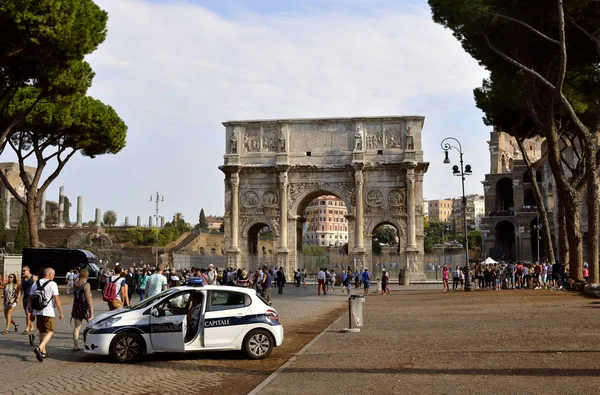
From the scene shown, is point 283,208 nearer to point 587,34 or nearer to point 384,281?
point 384,281

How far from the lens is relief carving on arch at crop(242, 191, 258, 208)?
42625 mm

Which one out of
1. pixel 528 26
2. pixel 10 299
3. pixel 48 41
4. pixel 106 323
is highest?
pixel 528 26

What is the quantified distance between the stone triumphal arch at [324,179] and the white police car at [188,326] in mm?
30253

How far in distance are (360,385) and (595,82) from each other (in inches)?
783

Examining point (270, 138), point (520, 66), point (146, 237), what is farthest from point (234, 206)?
point (146, 237)

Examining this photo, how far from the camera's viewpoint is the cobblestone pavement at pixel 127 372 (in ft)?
25.6

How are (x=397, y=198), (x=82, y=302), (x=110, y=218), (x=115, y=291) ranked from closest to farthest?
(x=82, y=302)
(x=115, y=291)
(x=397, y=198)
(x=110, y=218)

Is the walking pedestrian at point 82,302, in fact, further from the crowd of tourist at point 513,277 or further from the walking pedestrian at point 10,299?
the crowd of tourist at point 513,277

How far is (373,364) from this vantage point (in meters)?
9.27

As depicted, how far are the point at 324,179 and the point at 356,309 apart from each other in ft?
91.5

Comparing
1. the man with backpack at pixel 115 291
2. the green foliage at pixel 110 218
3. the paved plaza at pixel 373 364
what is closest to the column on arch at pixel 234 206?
the paved plaza at pixel 373 364

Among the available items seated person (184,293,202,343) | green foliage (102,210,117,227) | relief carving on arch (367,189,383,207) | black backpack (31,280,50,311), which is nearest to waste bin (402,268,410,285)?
relief carving on arch (367,189,383,207)

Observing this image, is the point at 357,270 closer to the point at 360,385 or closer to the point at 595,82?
the point at 595,82

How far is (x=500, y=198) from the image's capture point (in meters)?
71.0
